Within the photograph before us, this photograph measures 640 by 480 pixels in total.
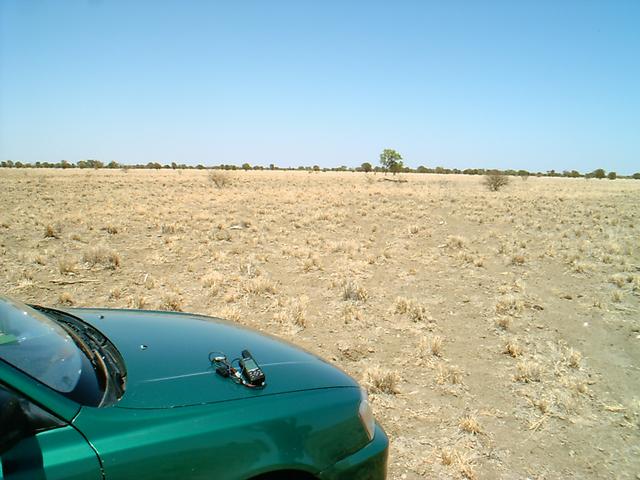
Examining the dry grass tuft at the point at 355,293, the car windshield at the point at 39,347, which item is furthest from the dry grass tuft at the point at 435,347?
the car windshield at the point at 39,347

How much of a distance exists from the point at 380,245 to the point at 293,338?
6169 millimetres

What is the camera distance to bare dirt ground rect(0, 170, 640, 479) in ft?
12.8

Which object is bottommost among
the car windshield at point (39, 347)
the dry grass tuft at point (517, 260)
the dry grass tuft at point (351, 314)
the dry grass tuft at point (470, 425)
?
the dry grass tuft at point (470, 425)

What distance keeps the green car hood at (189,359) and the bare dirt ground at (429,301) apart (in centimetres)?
168

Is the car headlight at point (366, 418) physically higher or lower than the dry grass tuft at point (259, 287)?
higher

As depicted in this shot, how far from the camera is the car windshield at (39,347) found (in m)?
1.69

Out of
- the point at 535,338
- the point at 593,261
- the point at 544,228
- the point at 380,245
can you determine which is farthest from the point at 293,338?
the point at 544,228

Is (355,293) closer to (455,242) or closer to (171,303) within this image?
(171,303)

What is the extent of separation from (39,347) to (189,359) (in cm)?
71

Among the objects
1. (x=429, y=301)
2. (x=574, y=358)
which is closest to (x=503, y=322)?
(x=574, y=358)

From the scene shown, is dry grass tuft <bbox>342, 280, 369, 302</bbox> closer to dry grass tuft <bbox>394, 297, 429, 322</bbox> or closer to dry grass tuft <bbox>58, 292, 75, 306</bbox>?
dry grass tuft <bbox>394, 297, 429, 322</bbox>

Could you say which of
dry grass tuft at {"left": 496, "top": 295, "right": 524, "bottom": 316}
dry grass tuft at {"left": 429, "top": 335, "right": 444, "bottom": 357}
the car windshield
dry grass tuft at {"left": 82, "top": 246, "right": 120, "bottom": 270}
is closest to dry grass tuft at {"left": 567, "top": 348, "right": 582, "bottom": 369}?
dry grass tuft at {"left": 496, "top": 295, "right": 524, "bottom": 316}

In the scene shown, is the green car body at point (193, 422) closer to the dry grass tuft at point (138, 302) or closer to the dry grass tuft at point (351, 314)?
the dry grass tuft at point (351, 314)

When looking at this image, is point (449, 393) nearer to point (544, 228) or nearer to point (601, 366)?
point (601, 366)
